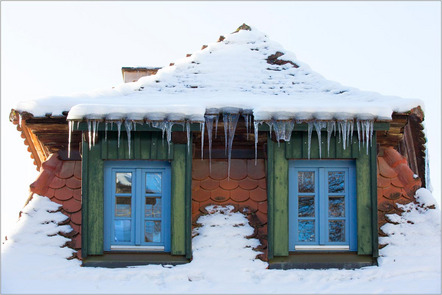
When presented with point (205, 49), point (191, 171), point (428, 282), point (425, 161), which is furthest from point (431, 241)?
point (205, 49)

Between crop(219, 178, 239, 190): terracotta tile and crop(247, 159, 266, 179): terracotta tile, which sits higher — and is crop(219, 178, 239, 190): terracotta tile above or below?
below

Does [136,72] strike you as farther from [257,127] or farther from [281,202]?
[281,202]

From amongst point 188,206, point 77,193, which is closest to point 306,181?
point 188,206

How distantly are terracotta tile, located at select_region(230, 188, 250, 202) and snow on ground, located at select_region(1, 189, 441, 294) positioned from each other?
0.19 metres

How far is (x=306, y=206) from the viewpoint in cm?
856

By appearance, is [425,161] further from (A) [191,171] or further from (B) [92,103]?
(B) [92,103]

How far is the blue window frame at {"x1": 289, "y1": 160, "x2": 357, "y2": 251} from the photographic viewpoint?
8.51m

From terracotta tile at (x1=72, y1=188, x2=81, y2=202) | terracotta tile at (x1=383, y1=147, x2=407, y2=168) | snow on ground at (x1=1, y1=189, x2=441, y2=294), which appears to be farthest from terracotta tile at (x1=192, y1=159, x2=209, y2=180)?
terracotta tile at (x1=383, y1=147, x2=407, y2=168)

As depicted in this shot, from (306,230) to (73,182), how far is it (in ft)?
9.42

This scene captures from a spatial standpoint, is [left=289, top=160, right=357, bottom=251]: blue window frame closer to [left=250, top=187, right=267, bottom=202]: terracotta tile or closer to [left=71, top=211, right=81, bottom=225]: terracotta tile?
[left=250, top=187, right=267, bottom=202]: terracotta tile

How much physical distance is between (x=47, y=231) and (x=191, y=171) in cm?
183

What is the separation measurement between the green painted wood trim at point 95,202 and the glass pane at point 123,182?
0.62 feet

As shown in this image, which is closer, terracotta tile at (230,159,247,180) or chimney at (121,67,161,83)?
terracotta tile at (230,159,247,180)

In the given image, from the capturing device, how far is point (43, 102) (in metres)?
8.48
